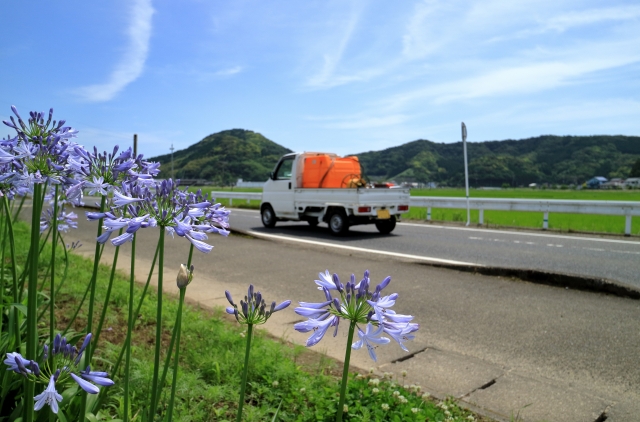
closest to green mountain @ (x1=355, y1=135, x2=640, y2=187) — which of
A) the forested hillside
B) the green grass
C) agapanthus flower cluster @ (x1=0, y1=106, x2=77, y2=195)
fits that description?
the forested hillside

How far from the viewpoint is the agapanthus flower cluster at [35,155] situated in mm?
1645

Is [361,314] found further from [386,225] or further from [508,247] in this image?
[386,225]

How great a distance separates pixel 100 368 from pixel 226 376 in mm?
785

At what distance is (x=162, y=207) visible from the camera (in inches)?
55.9

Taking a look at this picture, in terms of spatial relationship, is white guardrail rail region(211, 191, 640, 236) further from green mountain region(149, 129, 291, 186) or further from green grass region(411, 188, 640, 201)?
green mountain region(149, 129, 291, 186)

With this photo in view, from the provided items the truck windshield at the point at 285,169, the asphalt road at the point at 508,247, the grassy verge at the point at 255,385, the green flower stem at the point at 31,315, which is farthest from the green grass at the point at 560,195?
the green flower stem at the point at 31,315

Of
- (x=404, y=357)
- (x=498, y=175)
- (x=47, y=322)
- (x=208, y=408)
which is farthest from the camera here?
(x=498, y=175)

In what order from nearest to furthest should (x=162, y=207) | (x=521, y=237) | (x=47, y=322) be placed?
(x=162, y=207), (x=47, y=322), (x=521, y=237)

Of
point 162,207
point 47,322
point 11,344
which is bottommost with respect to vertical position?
point 47,322

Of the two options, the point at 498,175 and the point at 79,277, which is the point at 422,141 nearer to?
the point at 498,175

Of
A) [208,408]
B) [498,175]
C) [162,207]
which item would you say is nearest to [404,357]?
[208,408]

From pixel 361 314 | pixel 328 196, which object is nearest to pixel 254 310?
pixel 361 314

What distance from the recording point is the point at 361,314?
1298 mm

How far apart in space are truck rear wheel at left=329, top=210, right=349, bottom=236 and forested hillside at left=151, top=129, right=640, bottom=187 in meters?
93.7
